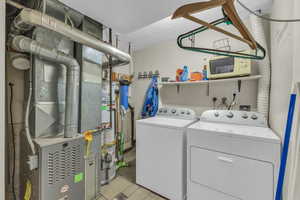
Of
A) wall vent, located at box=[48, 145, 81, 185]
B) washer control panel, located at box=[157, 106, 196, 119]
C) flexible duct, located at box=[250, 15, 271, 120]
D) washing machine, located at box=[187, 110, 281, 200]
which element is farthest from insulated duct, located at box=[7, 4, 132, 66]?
flexible duct, located at box=[250, 15, 271, 120]

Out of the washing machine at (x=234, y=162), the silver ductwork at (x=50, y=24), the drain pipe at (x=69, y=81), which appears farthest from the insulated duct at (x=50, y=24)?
the washing machine at (x=234, y=162)

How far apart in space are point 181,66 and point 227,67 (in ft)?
2.86

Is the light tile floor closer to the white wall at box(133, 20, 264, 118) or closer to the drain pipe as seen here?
the drain pipe

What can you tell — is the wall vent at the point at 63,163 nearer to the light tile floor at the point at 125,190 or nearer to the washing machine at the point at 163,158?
the light tile floor at the point at 125,190

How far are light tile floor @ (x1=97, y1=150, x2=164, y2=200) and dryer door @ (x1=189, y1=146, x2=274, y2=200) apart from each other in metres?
0.73

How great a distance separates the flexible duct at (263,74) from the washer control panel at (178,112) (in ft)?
2.89

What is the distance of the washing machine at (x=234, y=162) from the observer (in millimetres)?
1128

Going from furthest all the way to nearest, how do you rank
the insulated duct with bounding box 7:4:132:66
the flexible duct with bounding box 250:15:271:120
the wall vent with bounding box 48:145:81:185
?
the flexible duct with bounding box 250:15:271:120, the wall vent with bounding box 48:145:81:185, the insulated duct with bounding box 7:4:132:66

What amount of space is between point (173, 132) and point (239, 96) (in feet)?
3.93

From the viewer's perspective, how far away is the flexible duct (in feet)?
5.18

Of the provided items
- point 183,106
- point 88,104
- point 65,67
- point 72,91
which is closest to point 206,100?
point 183,106

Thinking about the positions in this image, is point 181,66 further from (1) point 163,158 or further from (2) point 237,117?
(1) point 163,158

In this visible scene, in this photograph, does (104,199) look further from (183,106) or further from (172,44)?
(172,44)

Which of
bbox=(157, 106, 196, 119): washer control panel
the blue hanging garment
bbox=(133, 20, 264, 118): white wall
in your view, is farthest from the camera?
the blue hanging garment
